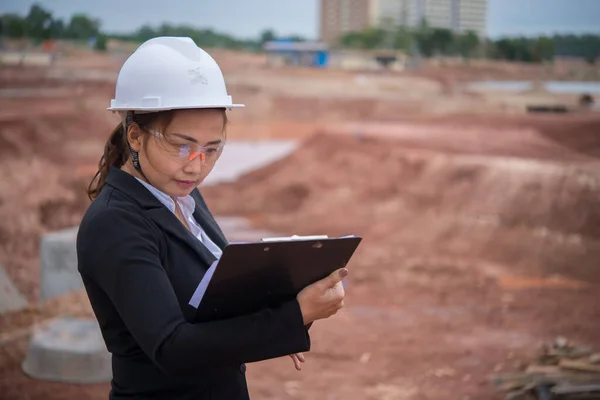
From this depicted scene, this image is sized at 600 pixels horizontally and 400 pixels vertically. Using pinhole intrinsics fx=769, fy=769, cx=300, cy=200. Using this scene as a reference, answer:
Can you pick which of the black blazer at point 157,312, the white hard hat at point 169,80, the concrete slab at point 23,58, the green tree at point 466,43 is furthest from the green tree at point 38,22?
the black blazer at point 157,312

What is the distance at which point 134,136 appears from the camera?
1.57m

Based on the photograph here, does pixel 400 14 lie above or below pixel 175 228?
below

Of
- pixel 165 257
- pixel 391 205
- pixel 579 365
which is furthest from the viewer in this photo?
pixel 391 205

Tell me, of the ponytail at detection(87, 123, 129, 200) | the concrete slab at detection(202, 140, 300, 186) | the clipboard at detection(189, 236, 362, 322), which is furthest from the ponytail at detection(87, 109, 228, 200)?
the concrete slab at detection(202, 140, 300, 186)

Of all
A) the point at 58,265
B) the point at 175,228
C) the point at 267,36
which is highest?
the point at 175,228

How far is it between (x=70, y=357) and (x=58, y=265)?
1.43m

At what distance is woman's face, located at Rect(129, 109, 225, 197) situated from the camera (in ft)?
4.99

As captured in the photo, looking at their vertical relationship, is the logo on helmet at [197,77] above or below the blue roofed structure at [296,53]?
above

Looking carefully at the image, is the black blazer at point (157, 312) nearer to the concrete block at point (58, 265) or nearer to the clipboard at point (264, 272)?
the clipboard at point (264, 272)

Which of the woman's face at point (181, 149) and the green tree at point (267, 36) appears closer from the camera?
the woman's face at point (181, 149)

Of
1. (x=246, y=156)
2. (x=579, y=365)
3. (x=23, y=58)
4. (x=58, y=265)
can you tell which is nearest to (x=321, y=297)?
(x=579, y=365)

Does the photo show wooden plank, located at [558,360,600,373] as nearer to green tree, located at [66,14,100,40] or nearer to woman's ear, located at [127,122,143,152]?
→ woman's ear, located at [127,122,143,152]

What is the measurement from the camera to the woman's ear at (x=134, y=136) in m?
1.56

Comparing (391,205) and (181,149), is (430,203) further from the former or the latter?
(181,149)
